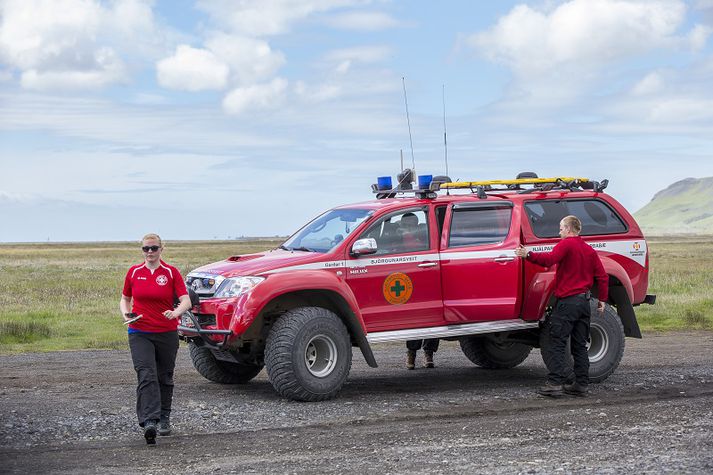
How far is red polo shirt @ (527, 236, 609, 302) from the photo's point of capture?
1083 cm

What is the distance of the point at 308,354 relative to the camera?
419 inches

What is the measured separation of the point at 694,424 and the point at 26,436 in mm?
6027

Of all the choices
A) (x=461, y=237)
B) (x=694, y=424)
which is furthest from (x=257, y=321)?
(x=694, y=424)

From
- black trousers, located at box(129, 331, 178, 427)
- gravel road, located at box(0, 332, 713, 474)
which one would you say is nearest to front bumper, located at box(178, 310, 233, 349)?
gravel road, located at box(0, 332, 713, 474)

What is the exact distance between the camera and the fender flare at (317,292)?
1023 cm

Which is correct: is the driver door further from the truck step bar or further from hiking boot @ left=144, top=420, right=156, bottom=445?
hiking boot @ left=144, top=420, right=156, bottom=445

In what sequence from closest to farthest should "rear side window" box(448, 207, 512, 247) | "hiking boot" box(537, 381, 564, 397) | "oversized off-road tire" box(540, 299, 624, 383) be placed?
"hiking boot" box(537, 381, 564, 397) → "rear side window" box(448, 207, 512, 247) → "oversized off-road tire" box(540, 299, 624, 383)

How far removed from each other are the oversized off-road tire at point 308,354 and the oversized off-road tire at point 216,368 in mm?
1490

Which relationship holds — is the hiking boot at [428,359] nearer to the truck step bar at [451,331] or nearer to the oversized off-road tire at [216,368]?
the truck step bar at [451,331]

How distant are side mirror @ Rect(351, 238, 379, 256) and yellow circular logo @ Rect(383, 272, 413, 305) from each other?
0.42 metres

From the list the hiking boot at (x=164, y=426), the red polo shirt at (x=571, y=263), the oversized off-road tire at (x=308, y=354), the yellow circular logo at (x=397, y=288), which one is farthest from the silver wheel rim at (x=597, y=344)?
the hiking boot at (x=164, y=426)

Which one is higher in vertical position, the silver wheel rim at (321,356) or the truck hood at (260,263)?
the truck hood at (260,263)

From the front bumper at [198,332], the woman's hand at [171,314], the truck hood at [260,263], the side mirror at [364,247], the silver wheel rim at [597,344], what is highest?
the side mirror at [364,247]

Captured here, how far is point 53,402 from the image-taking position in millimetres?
10547
